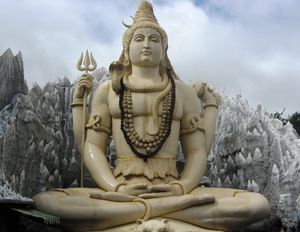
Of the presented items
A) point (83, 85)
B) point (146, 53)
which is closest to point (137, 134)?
point (83, 85)

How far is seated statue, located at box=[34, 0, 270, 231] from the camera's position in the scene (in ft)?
24.4

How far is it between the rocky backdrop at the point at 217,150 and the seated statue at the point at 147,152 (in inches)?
70.2

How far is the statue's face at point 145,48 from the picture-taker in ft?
27.0

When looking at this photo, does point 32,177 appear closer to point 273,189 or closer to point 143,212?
point 143,212

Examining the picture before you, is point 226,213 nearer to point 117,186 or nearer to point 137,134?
point 117,186

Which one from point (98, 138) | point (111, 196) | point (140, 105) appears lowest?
point (111, 196)

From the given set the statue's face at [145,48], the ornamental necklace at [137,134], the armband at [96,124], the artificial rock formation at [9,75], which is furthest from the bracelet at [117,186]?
the artificial rock formation at [9,75]

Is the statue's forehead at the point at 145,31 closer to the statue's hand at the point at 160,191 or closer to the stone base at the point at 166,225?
the statue's hand at the point at 160,191

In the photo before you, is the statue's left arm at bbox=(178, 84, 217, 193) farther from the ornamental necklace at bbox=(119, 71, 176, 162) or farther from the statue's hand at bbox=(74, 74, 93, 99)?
the statue's hand at bbox=(74, 74, 93, 99)

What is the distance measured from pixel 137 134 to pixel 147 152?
256 mm

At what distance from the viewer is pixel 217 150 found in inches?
459

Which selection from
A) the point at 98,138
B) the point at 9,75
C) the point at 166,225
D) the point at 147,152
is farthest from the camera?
the point at 9,75

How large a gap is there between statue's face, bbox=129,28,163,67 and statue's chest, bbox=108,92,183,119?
1.49ft

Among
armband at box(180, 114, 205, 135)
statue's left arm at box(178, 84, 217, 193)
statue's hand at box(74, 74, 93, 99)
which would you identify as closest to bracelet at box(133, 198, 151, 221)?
statue's left arm at box(178, 84, 217, 193)
